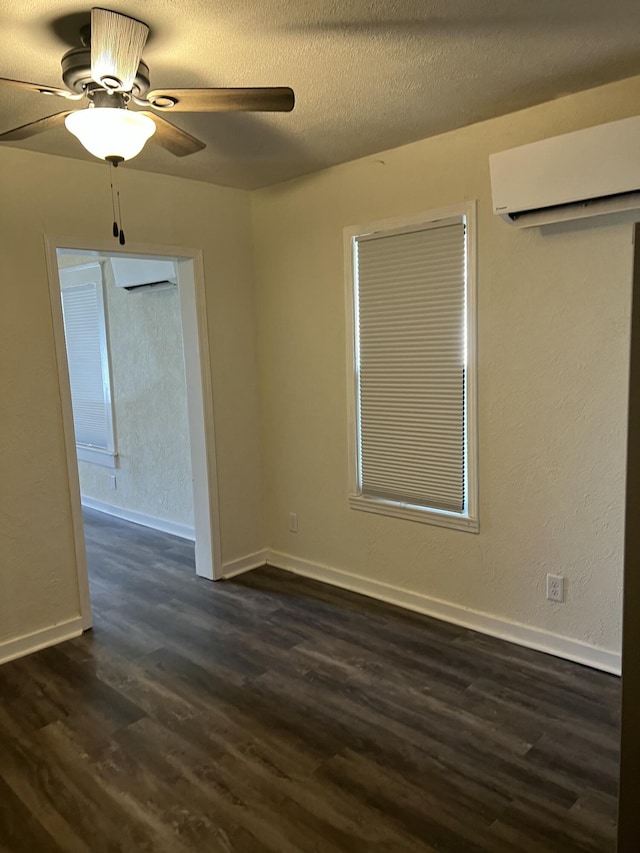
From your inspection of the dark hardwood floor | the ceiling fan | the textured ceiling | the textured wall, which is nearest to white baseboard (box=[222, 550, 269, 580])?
the dark hardwood floor

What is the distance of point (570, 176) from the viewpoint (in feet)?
8.24

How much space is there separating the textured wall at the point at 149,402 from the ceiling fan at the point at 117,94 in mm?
2813

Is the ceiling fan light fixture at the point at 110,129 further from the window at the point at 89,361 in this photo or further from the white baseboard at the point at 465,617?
the window at the point at 89,361

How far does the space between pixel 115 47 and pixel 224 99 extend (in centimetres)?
33

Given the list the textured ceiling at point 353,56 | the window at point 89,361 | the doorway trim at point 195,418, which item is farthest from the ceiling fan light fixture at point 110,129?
the window at point 89,361

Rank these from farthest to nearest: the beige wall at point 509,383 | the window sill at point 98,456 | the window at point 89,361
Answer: the window sill at point 98,456, the window at point 89,361, the beige wall at point 509,383

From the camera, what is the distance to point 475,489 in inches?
127

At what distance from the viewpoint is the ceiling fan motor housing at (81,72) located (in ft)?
6.75

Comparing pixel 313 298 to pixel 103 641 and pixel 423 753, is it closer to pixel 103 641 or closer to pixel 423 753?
pixel 103 641

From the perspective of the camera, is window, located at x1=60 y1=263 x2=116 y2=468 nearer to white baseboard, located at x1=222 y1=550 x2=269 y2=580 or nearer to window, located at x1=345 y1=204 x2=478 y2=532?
white baseboard, located at x1=222 y1=550 x2=269 y2=580

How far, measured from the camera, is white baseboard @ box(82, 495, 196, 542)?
5.05 m

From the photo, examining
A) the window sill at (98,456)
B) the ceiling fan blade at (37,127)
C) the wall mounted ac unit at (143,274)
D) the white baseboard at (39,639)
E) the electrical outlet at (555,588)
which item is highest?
the ceiling fan blade at (37,127)

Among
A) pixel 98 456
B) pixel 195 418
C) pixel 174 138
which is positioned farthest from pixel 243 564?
pixel 174 138

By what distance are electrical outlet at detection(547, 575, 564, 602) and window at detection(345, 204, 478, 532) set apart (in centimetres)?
45
